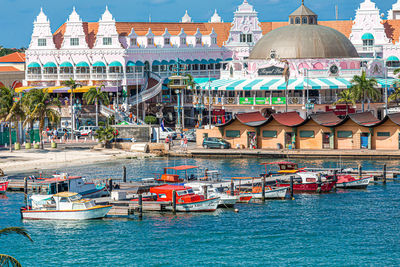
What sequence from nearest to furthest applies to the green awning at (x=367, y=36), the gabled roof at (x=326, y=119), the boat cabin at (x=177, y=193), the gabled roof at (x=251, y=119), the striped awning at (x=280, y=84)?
1. the boat cabin at (x=177, y=193)
2. the gabled roof at (x=326, y=119)
3. the gabled roof at (x=251, y=119)
4. the striped awning at (x=280, y=84)
5. the green awning at (x=367, y=36)

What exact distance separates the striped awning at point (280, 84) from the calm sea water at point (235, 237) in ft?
142

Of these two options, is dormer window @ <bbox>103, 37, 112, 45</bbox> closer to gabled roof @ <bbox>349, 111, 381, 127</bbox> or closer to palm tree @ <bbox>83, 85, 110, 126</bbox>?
palm tree @ <bbox>83, 85, 110, 126</bbox>

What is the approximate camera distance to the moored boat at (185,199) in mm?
73062

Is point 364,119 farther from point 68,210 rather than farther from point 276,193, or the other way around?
point 68,210

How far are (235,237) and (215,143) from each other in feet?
139

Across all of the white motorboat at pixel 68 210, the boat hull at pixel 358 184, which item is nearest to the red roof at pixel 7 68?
the boat hull at pixel 358 184

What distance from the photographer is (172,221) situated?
70.4 m

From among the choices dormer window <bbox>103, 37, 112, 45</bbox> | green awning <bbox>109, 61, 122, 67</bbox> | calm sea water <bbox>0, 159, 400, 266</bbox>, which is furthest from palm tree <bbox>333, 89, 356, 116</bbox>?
calm sea water <bbox>0, 159, 400, 266</bbox>

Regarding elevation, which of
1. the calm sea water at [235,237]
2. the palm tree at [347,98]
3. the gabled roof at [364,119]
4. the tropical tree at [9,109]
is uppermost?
the palm tree at [347,98]

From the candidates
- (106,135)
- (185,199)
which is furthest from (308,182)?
(106,135)

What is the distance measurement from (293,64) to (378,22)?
105 ft

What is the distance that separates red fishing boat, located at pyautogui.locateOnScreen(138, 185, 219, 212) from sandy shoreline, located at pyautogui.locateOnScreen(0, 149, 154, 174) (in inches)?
945

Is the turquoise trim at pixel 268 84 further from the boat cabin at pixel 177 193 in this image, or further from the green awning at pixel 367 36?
the boat cabin at pixel 177 193

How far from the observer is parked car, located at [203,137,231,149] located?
10725 centimetres
